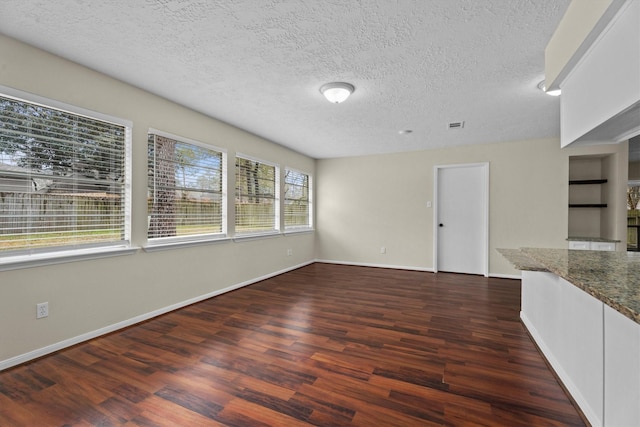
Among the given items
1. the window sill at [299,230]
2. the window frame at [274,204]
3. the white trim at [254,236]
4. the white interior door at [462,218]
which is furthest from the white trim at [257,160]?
the white interior door at [462,218]

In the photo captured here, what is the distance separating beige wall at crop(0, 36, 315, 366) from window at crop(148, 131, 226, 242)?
13 cm

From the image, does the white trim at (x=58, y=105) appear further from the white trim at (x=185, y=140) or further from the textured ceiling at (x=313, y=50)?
the textured ceiling at (x=313, y=50)

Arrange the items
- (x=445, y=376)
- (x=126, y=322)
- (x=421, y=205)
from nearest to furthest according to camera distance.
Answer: (x=445, y=376) < (x=126, y=322) < (x=421, y=205)

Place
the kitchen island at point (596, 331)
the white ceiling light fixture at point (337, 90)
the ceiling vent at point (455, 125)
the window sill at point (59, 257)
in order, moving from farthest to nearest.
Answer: the ceiling vent at point (455, 125)
the white ceiling light fixture at point (337, 90)
the window sill at point (59, 257)
the kitchen island at point (596, 331)

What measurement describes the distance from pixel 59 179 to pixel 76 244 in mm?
570

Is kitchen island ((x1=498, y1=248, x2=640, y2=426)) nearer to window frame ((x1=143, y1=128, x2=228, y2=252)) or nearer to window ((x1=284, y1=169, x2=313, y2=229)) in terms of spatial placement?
window frame ((x1=143, y1=128, x2=228, y2=252))

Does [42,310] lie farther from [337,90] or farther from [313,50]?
[337,90]

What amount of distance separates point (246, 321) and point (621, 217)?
5442mm

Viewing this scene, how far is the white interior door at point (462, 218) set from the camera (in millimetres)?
5141

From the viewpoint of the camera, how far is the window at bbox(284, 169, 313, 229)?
18.5 feet

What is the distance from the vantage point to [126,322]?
2824mm

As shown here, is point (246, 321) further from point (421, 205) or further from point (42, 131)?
point (421, 205)

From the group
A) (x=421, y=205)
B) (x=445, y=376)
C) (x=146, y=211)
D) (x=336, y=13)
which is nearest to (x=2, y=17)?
(x=146, y=211)

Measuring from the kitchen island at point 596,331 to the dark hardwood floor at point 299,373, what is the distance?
0.17 meters
